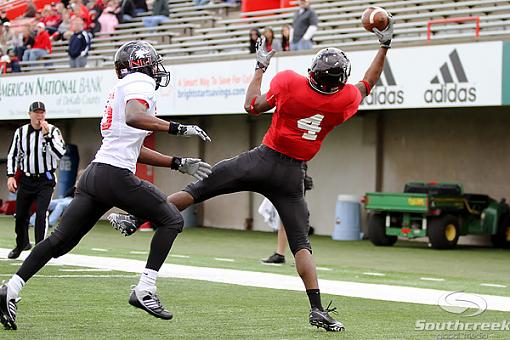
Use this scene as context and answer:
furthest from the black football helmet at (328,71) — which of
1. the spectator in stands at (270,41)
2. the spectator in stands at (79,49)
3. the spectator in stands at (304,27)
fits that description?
the spectator in stands at (79,49)

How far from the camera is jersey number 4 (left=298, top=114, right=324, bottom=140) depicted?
24.4ft

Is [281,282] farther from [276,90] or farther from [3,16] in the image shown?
[3,16]

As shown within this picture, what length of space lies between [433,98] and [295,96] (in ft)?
31.4

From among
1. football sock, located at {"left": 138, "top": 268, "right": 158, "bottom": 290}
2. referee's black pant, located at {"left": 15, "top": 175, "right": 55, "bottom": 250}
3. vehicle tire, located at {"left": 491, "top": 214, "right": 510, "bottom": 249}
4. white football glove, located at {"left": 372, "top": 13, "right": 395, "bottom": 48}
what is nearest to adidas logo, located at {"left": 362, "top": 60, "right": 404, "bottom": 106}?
vehicle tire, located at {"left": 491, "top": 214, "right": 510, "bottom": 249}

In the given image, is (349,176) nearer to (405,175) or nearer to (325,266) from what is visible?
(405,175)

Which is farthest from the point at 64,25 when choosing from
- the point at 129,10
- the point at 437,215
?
the point at 437,215

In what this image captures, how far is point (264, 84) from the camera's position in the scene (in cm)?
1920

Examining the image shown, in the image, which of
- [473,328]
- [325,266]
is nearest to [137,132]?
[473,328]

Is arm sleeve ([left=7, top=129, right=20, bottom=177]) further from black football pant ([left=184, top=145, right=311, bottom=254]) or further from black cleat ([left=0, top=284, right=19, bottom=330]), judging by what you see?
black cleat ([left=0, top=284, right=19, bottom=330])

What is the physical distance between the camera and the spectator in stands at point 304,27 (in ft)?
63.3

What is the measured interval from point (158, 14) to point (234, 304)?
55.1 ft

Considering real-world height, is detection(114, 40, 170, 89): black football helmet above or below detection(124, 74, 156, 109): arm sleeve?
above

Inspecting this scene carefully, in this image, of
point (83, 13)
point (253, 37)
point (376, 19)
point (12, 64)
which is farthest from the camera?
point (83, 13)

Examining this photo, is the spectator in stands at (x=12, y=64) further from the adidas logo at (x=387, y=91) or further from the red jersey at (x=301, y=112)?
the red jersey at (x=301, y=112)
